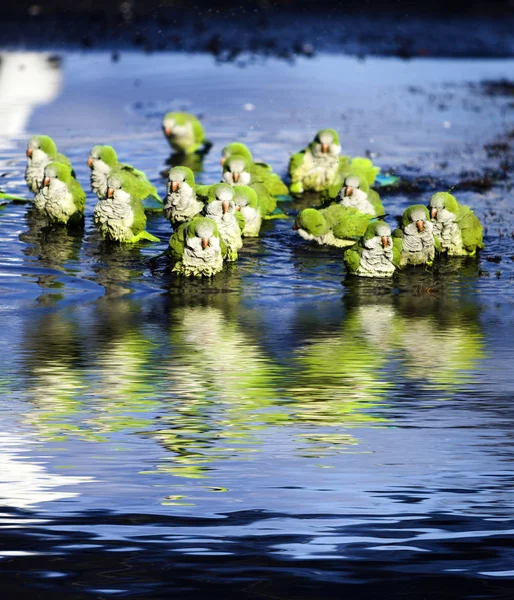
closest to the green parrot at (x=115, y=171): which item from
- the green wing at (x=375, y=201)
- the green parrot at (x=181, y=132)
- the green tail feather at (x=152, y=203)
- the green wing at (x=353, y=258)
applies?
the green tail feather at (x=152, y=203)

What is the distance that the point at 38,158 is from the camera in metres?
18.1

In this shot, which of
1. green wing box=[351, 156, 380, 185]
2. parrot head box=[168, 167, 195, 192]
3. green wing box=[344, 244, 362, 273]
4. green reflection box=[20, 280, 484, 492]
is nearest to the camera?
green reflection box=[20, 280, 484, 492]

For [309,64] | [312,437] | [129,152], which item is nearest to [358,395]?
[312,437]

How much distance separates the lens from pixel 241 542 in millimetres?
7559

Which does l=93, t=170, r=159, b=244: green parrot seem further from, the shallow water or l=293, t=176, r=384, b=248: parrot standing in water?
l=293, t=176, r=384, b=248: parrot standing in water

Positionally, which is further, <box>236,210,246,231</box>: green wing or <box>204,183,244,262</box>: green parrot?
<box>236,210,246,231</box>: green wing

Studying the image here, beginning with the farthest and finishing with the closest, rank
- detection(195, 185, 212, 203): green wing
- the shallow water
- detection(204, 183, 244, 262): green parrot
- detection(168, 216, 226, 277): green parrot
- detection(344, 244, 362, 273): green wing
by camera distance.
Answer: detection(195, 185, 212, 203): green wing → detection(204, 183, 244, 262): green parrot → detection(344, 244, 362, 273): green wing → detection(168, 216, 226, 277): green parrot → the shallow water

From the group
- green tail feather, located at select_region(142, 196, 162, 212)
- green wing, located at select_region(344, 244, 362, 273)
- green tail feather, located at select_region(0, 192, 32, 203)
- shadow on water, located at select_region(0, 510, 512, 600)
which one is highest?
green tail feather, located at select_region(142, 196, 162, 212)

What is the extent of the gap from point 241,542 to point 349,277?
6.86 meters

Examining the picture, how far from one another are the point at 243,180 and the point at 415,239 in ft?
10.8

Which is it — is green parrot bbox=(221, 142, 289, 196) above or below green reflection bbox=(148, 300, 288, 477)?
above

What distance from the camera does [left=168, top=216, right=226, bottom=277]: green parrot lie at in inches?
536

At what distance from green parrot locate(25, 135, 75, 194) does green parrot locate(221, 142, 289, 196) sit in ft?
7.46

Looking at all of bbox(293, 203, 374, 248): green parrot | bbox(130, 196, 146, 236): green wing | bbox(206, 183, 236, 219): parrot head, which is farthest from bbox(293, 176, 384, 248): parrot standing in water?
bbox(130, 196, 146, 236): green wing
